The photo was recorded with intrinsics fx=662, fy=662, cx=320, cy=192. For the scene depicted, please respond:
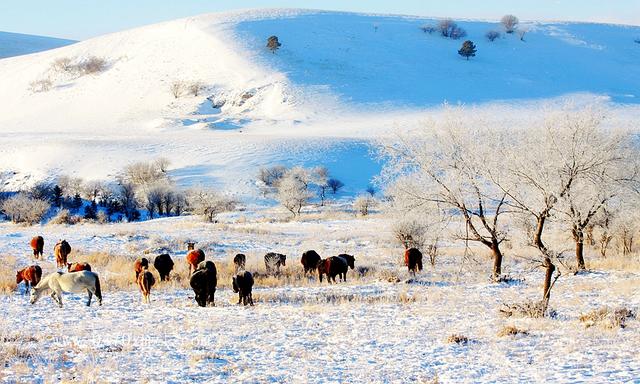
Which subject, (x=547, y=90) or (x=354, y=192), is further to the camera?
(x=547, y=90)

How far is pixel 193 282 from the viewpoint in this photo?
14.3 meters

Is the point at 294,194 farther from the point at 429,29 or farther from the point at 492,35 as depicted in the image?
the point at 492,35

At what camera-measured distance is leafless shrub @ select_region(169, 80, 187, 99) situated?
Result: 4515 inches

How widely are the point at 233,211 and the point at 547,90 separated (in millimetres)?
77761

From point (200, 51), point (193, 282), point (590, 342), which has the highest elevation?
point (200, 51)

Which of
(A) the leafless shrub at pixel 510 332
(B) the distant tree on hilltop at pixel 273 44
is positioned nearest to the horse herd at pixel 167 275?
(A) the leafless shrub at pixel 510 332

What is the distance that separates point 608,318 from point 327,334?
4.80 m

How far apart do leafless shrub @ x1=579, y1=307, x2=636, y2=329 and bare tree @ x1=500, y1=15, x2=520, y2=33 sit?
14445cm

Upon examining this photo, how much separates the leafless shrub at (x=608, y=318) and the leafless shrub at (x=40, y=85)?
134143 millimetres

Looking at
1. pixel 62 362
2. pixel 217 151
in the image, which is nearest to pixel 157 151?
pixel 217 151

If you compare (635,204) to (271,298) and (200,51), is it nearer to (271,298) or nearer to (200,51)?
(271,298)

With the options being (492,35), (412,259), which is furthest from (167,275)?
(492,35)

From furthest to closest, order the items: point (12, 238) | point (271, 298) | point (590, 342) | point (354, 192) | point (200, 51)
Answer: point (200, 51)
point (354, 192)
point (12, 238)
point (271, 298)
point (590, 342)

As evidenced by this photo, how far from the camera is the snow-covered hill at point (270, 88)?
80000 mm
